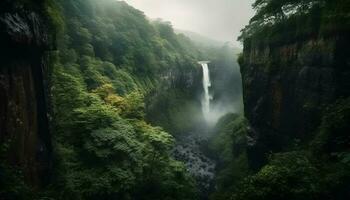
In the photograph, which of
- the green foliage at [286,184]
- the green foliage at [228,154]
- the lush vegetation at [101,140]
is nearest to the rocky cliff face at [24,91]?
the lush vegetation at [101,140]

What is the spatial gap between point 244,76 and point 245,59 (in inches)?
68.9

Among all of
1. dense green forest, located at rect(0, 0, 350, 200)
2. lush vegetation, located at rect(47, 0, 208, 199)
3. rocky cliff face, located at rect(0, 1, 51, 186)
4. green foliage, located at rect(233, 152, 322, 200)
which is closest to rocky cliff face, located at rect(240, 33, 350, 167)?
dense green forest, located at rect(0, 0, 350, 200)

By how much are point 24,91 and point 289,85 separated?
62.1 ft

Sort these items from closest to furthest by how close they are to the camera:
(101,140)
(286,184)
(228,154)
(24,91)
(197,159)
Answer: (286,184) → (24,91) → (101,140) → (228,154) → (197,159)

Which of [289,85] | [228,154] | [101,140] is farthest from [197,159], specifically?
[101,140]

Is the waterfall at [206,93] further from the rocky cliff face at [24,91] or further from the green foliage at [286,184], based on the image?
the rocky cliff face at [24,91]

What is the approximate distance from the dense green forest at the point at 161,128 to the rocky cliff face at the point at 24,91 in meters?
0.07

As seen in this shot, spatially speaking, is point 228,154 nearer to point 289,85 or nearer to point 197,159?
point 197,159

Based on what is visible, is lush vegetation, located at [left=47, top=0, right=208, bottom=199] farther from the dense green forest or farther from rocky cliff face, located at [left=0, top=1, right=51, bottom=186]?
rocky cliff face, located at [left=0, top=1, right=51, bottom=186]

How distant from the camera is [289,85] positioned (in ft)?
82.7

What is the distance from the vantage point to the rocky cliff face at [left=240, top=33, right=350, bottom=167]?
1997 cm

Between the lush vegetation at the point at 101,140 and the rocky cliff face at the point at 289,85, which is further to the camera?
the rocky cliff face at the point at 289,85

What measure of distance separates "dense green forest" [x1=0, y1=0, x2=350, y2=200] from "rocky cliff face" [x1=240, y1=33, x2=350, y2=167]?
8 centimetres

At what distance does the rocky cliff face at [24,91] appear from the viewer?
10883 millimetres
